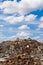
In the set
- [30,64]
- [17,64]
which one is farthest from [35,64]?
[17,64]

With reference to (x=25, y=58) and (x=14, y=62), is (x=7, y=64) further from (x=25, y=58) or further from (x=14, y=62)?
(x=25, y=58)

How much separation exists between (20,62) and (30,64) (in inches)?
117

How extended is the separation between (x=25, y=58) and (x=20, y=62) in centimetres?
266

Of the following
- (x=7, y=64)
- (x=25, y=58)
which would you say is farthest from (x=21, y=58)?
(x=7, y=64)

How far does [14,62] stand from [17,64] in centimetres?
111

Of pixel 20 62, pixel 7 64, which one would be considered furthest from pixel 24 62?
pixel 7 64

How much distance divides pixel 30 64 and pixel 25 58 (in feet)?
10.4

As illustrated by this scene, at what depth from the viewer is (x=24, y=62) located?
56.8 metres

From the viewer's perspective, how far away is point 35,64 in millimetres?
55594

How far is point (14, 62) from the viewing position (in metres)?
56.3

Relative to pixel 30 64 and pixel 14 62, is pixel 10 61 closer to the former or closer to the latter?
pixel 14 62

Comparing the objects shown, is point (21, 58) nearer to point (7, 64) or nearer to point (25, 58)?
point (25, 58)

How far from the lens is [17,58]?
58.2 meters

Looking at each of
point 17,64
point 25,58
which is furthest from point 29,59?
point 17,64
